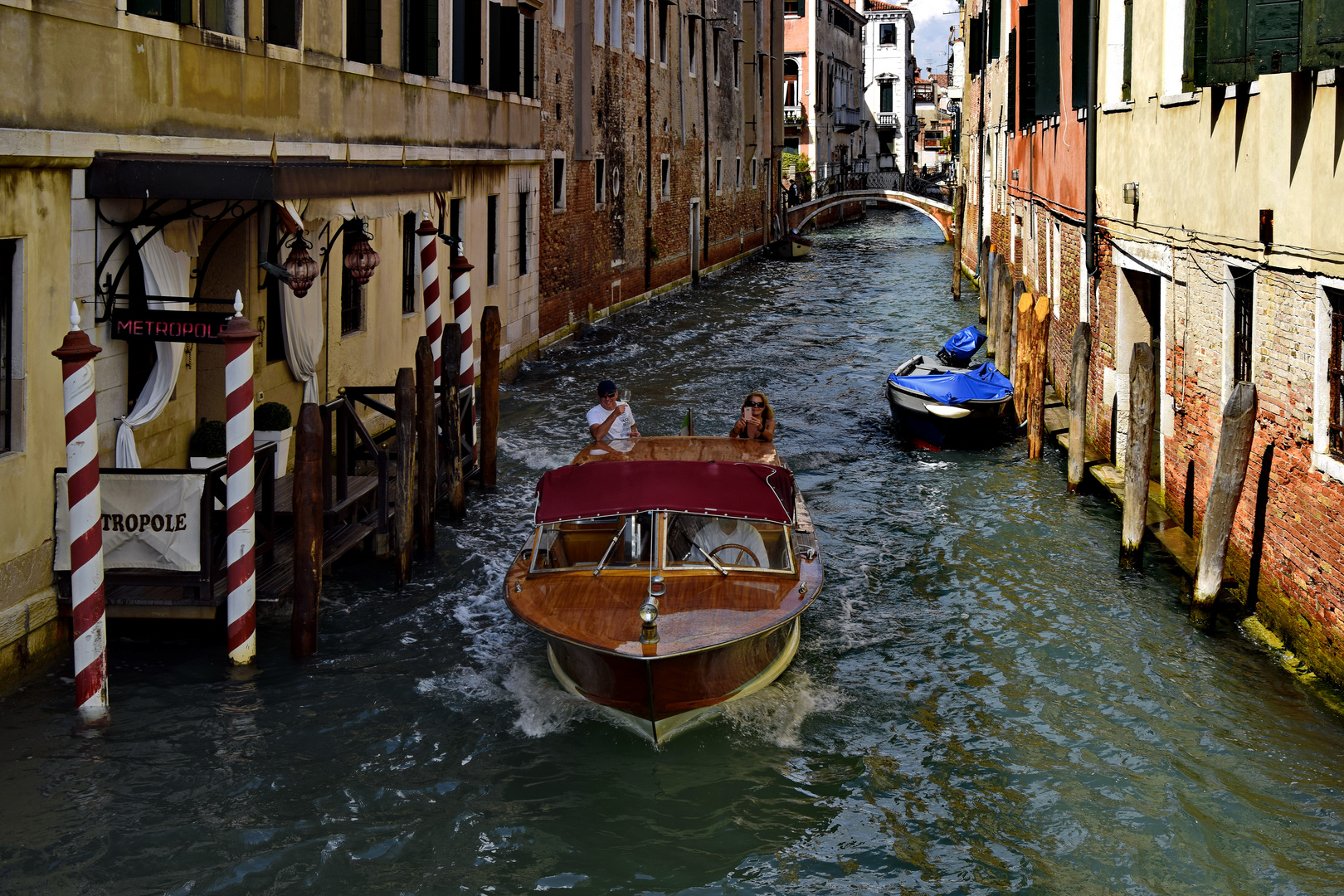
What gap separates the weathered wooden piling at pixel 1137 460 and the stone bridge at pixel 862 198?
33907 mm

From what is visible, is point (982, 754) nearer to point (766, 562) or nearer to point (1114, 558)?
point (766, 562)

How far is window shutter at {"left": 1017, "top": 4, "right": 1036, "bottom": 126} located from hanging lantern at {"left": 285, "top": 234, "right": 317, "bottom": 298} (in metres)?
9.53

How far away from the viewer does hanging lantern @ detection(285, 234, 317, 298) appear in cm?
897

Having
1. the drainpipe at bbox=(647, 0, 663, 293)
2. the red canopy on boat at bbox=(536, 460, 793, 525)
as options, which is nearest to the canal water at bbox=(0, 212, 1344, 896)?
the red canopy on boat at bbox=(536, 460, 793, 525)

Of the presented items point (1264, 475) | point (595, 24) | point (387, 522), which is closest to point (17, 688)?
point (387, 522)

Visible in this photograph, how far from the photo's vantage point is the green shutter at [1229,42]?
7258 mm

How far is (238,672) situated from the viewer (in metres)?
7.57

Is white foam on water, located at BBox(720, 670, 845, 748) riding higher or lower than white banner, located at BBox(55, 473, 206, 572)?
lower

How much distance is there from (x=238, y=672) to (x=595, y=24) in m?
17.2

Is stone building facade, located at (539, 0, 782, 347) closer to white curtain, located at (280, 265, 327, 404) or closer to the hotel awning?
white curtain, located at (280, 265, 327, 404)

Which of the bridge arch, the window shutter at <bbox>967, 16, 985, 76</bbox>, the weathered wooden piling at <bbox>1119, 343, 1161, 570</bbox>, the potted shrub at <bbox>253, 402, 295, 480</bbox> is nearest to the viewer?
the weathered wooden piling at <bbox>1119, 343, 1161, 570</bbox>

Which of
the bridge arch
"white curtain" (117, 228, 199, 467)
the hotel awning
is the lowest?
"white curtain" (117, 228, 199, 467)

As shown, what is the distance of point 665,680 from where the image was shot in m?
6.73

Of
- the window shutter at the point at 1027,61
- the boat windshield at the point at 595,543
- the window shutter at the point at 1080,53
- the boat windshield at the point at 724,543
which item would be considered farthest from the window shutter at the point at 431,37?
the boat windshield at the point at 724,543
